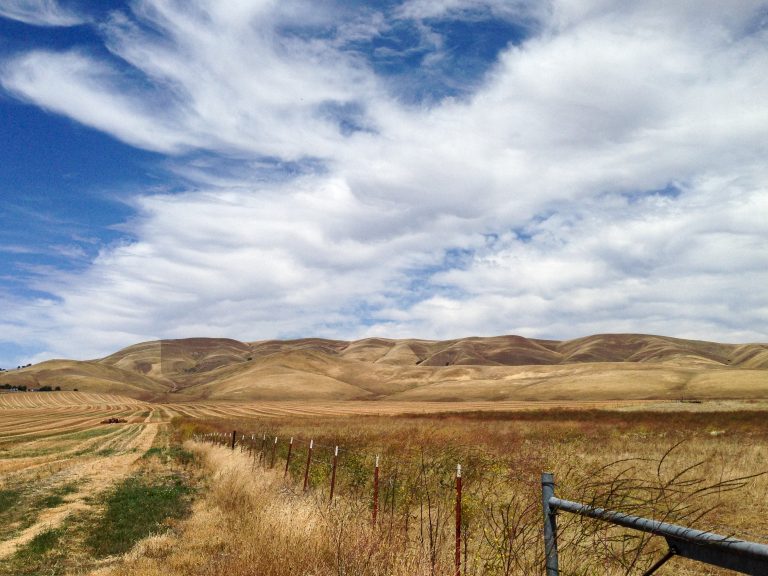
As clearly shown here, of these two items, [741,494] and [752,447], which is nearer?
[741,494]

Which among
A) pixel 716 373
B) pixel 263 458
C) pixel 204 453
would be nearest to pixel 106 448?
pixel 204 453

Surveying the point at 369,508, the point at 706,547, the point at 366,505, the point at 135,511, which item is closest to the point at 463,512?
the point at 369,508

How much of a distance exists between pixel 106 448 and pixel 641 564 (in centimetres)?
4445

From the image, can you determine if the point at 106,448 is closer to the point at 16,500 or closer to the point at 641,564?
the point at 16,500

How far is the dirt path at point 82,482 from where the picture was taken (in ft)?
45.9

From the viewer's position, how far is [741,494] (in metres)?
13.7

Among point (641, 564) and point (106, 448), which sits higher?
point (641, 564)

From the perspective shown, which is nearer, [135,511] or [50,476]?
[135,511]

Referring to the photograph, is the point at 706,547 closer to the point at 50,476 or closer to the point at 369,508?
the point at 369,508

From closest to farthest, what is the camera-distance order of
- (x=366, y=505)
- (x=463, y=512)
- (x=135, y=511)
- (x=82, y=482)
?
1. (x=463, y=512)
2. (x=366, y=505)
3. (x=135, y=511)
4. (x=82, y=482)

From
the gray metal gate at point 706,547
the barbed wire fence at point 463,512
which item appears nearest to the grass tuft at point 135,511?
the barbed wire fence at point 463,512

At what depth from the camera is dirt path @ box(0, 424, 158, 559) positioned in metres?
14.0

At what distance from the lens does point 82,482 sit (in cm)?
2383

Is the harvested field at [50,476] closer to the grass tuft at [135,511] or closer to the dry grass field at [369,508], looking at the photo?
the dry grass field at [369,508]
